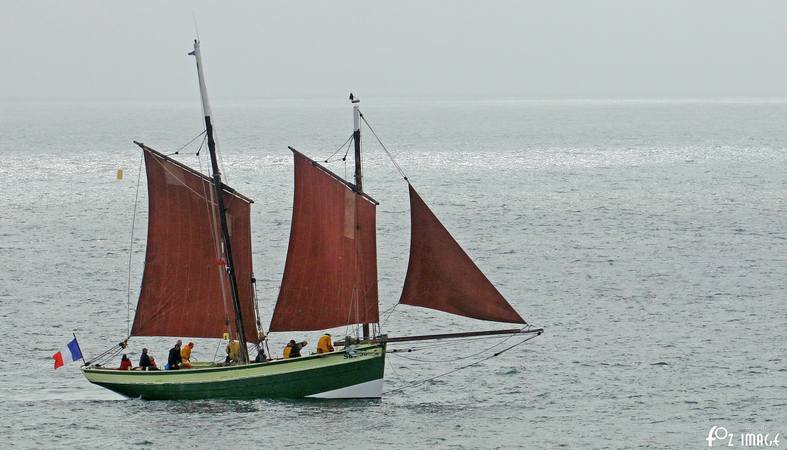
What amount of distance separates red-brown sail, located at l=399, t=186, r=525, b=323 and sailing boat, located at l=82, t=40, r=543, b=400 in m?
0.04

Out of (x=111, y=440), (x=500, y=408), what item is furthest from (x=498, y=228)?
(x=111, y=440)

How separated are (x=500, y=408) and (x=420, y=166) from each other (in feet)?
Result: 417

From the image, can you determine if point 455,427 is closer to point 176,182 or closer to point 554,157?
point 176,182

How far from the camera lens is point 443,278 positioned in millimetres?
47625

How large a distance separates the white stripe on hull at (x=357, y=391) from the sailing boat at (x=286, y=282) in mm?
54

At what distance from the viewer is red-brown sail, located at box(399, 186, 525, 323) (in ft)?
155

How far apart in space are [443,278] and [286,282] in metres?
6.61

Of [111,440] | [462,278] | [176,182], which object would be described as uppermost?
[176,182]

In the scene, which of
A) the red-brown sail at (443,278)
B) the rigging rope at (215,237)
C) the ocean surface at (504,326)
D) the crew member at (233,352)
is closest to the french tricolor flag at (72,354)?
the ocean surface at (504,326)

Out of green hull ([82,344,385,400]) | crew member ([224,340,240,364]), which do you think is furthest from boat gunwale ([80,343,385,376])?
crew member ([224,340,240,364])

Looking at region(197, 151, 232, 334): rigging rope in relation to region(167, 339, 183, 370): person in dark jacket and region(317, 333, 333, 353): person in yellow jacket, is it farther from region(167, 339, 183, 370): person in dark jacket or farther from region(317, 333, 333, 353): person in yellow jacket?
region(317, 333, 333, 353): person in yellow jacket

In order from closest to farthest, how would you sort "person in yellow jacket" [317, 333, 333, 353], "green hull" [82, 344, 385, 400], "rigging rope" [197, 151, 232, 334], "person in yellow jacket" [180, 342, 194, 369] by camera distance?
"green hull" [82, 344, 385, 400] < "person in yellow jacket" [317, 333, 333, 353] < "person in yellow jacket" [180, 342, 194, 369] < "rigging rope" [197, 151, 232, 334]

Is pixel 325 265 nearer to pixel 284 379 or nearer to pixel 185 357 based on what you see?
pixel 284 379

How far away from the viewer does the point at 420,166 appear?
579 feet
